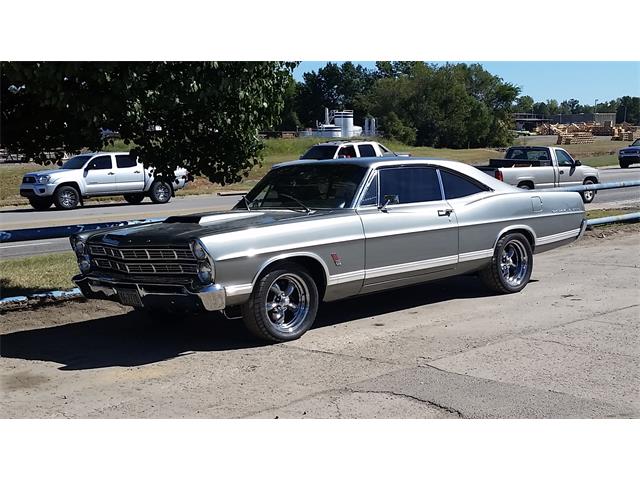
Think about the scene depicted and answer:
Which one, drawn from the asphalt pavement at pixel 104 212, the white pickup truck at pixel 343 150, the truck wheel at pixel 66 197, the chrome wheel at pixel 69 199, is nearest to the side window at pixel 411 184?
the asphalt pavement at pixel 104 212

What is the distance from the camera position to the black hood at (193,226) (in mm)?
7074

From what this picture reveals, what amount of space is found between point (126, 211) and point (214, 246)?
18.3m

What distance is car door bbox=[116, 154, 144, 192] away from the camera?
27684mm

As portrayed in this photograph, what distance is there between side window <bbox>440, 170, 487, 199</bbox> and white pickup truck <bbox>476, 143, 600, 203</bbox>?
41.2ft

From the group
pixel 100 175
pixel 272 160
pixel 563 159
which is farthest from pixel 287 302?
pixel 272 160

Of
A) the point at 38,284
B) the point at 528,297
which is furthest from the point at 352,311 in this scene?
the point at 38,284

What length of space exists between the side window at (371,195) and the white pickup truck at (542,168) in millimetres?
13805

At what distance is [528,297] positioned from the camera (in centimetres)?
920

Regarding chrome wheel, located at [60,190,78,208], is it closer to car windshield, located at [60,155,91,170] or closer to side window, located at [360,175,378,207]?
car windshield, located at [60,155,91,170]

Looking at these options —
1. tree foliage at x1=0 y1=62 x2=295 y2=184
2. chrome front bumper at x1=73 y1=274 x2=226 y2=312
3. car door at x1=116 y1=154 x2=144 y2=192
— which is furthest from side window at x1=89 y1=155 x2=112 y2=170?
chrome front bumper at x1=73 y1=274 x2=226 y2=312

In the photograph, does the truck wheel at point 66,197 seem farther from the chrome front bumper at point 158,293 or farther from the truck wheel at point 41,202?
the chrome front bumper at point 158,293

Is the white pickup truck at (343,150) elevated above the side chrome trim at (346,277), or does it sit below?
above

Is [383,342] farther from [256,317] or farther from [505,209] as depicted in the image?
[505,209]

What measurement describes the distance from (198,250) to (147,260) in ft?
2.02
